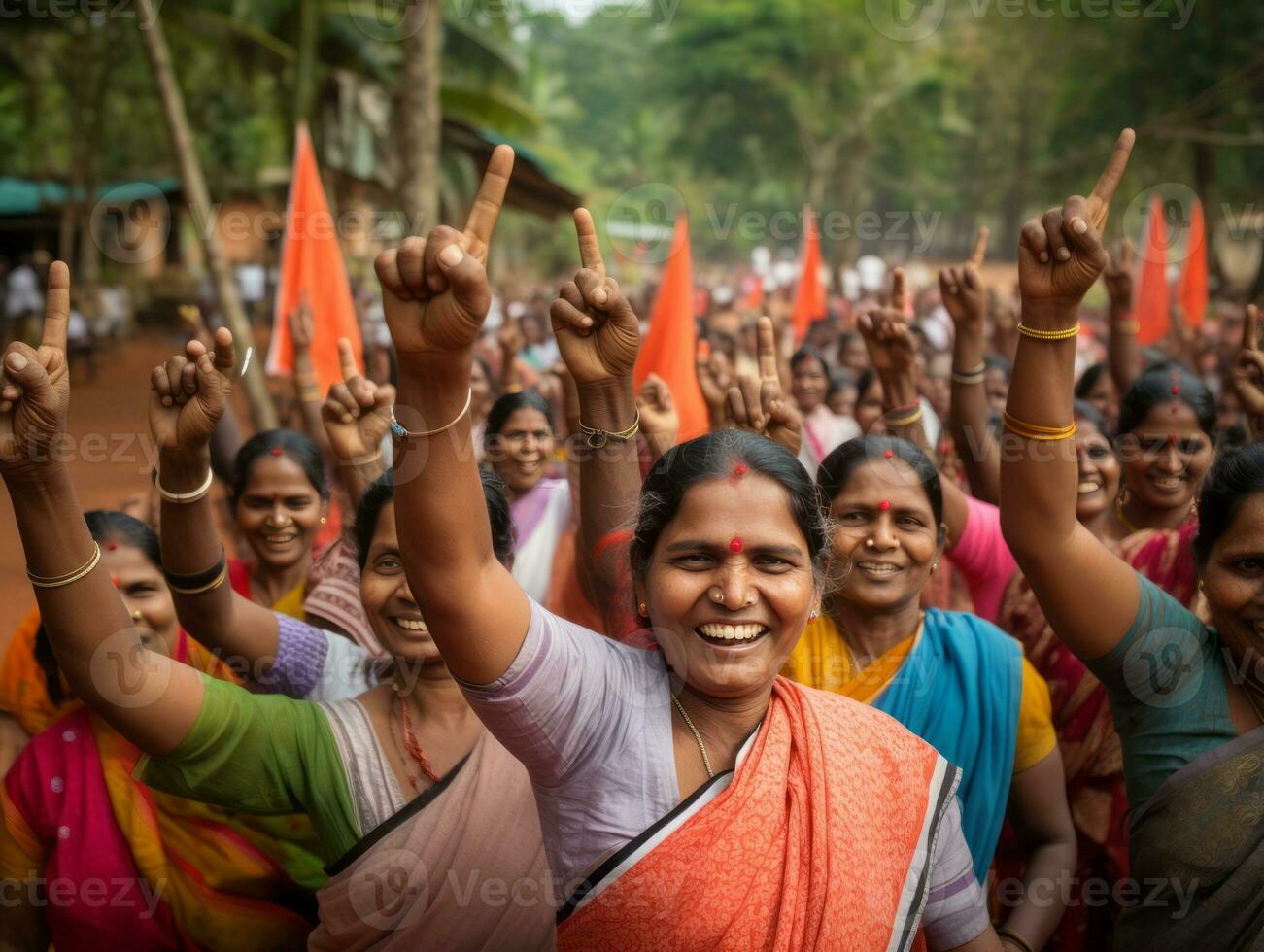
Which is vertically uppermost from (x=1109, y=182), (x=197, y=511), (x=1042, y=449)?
(x=1109, y=182)

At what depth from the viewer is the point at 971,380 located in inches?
144

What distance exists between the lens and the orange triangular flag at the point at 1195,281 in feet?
34.2

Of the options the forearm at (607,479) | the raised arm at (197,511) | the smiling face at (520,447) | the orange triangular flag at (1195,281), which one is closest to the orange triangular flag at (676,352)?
the smiling face at (520,447)

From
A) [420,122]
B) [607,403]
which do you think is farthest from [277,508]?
[420,122]

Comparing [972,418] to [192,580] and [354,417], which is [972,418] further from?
[192,580]

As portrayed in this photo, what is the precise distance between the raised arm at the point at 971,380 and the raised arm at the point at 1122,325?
1408 millimetres

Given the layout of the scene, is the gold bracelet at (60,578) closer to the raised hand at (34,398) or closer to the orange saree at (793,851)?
the raised hand at (34,398)

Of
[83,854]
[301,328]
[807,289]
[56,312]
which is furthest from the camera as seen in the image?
[807,289]

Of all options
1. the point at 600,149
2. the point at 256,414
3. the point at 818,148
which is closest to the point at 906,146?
the point at 818,148

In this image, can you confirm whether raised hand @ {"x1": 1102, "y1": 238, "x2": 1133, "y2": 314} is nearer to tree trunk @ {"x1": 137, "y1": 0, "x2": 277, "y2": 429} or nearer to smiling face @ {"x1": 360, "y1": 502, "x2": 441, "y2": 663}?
smiling face @ {"x1": 360, "y1": 502, "x2": 441, "y2": 663}

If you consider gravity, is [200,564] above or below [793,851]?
above

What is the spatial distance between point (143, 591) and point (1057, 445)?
6.73 ft

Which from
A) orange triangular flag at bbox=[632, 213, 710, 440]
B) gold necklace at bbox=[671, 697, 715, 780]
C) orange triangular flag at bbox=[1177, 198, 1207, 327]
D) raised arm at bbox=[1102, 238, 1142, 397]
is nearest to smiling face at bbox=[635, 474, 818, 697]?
gold necklace at bbox=[671, 697, 715, 780]

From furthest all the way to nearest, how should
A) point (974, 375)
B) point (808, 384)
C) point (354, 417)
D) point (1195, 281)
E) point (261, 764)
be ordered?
point (1195, 281), point (808, 384), point (974, 375), point (354, 417), point (261, 764)
